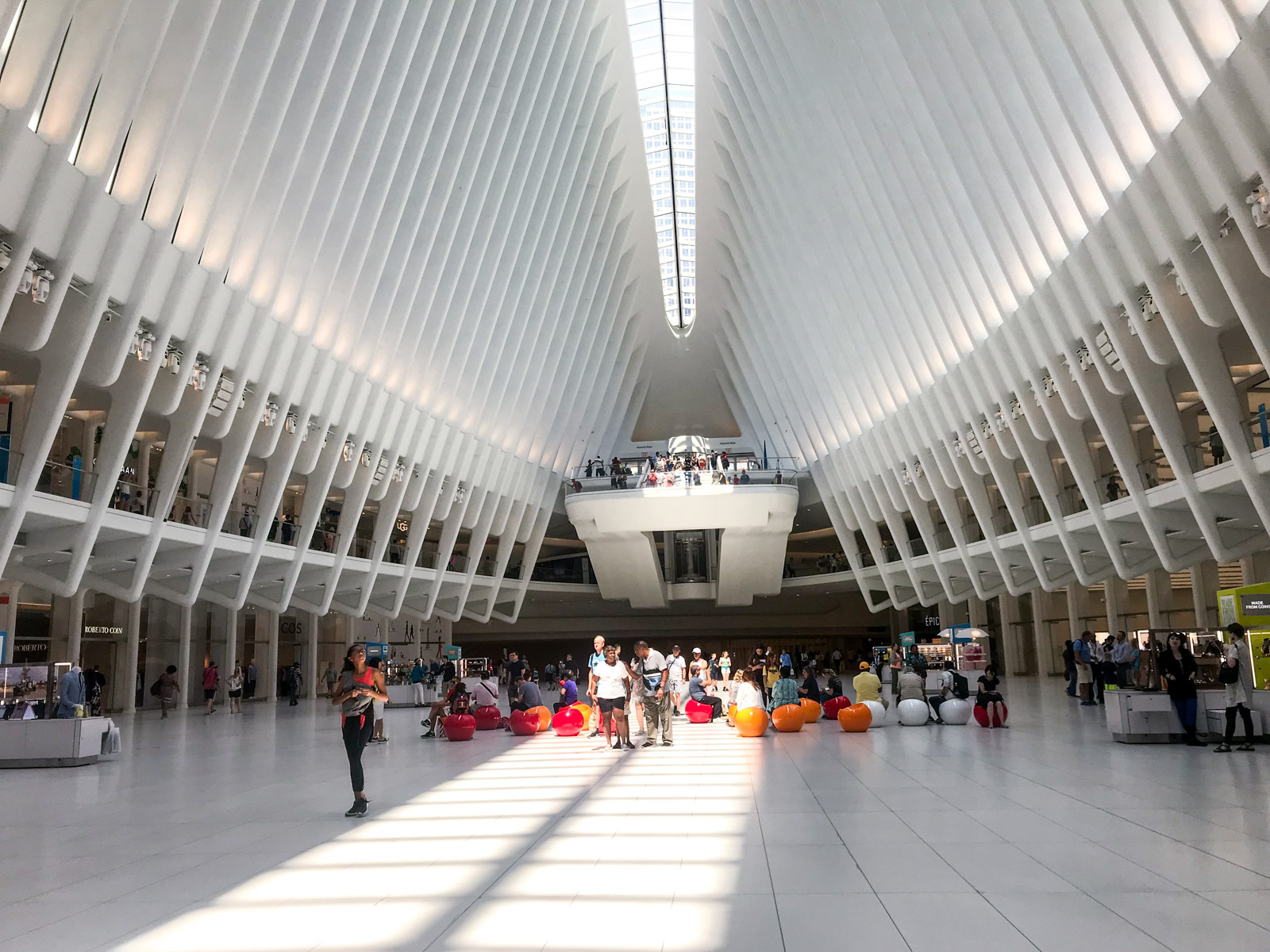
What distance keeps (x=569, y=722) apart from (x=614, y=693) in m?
2.77

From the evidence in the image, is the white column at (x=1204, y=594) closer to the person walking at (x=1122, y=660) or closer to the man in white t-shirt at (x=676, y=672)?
the person walking at (x=1122, y=660)

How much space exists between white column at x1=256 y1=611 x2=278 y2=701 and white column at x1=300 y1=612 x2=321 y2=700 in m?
1.38

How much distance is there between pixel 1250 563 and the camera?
23516 mm

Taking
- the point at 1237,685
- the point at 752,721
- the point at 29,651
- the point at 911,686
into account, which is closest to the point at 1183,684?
the point at 1237,685

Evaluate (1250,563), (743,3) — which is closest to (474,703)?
(1250,563)

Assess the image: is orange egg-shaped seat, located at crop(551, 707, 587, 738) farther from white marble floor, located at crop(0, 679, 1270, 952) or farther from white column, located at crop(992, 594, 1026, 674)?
white column, located at crop(992, 594, 1026, 674)

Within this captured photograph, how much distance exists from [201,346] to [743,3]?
694 inches

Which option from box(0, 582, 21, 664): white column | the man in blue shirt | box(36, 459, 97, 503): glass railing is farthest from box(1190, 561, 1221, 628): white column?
box(0, 582, 21, 664): white column

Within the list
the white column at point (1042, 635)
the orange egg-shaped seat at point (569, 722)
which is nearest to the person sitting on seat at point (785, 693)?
the orange egg-shaped seat at point (569, 722)

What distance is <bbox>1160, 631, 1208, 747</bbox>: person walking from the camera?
11969 millimetres

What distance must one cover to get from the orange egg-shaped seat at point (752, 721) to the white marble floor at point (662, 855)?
240 cm

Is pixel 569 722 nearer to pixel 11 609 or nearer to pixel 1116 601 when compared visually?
Answer: pixel 11 609

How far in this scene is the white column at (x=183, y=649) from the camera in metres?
28.1

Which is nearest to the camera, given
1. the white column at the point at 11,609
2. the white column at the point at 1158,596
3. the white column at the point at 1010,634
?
the white column at the point at 11,609
